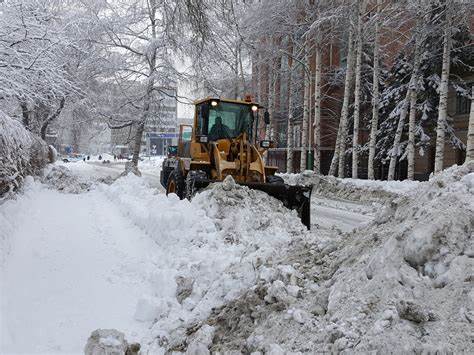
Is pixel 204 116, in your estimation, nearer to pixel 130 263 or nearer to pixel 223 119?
pixel 223 119

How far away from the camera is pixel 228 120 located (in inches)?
436

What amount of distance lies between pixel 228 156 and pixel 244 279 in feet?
20.1

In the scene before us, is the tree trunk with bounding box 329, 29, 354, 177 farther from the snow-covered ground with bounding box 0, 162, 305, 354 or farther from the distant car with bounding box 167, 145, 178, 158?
the snow-covered ground with bounding box 0, 162, 305, 354

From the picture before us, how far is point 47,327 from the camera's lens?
4.14m

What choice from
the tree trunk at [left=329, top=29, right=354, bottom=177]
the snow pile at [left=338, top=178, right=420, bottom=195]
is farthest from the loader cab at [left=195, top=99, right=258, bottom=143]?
the tree trunk at [left=329, top=29, right=354, bottom=177]

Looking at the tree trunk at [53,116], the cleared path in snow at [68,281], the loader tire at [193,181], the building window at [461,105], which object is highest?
the building window at [461,105]

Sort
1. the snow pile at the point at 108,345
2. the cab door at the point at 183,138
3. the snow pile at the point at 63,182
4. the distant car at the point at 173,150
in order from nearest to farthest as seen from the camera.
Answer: the snow pile at the point at 108,345 < the cab door at the point at 183,138 < the distant car at the point at 173,150 < the snow pile at the point at 63,182

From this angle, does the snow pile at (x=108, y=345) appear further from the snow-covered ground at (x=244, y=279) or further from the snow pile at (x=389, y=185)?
the snow pile at (x=389, y=185)

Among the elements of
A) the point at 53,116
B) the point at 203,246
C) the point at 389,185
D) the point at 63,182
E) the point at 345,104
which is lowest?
the point at 203,246

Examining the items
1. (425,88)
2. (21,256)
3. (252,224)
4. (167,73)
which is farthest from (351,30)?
(21,256)

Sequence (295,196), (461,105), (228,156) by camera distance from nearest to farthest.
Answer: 1. (295,196)
2. (228,156)
3. (461,105)

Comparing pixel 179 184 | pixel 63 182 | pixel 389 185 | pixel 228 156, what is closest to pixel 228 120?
pixel 228 156

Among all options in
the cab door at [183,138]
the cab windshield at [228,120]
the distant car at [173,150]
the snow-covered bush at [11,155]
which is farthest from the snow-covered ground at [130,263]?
the distant car at [173,150]

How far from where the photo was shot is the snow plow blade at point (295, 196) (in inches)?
357
